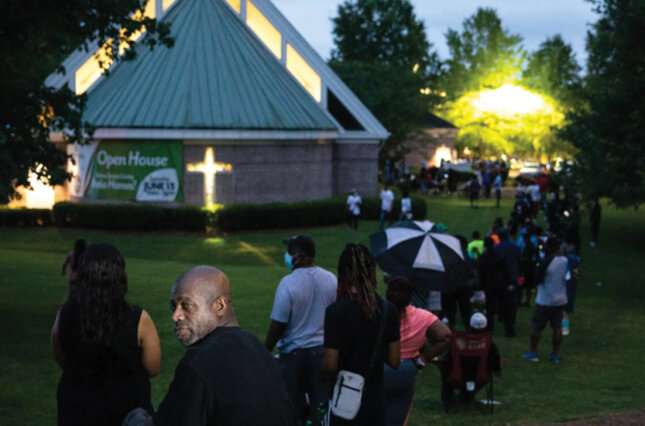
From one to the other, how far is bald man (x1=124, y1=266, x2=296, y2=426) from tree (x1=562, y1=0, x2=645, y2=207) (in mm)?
23482

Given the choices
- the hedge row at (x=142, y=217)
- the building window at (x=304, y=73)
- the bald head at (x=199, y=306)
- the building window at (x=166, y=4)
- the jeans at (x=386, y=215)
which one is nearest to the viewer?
the bald head at (x=199, y=306)

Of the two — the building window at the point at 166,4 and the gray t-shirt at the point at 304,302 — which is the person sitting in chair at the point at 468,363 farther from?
the building window at the point at 166,4

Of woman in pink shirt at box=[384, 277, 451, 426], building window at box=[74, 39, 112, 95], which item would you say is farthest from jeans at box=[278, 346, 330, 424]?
building window at box=[74, 39, 112, 95]

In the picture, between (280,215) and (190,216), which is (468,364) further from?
(280,215)

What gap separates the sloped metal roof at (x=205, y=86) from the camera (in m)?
34.4

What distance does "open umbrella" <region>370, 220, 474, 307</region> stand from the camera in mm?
13219

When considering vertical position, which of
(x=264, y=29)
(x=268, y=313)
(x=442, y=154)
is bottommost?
(x=268, y=313)

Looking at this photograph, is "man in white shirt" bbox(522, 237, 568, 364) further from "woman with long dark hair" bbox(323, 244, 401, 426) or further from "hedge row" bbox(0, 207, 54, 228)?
"hedge row" bbox(0, 207, 54, 228)

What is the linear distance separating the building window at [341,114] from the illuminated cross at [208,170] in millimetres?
7031

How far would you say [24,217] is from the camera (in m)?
34.1

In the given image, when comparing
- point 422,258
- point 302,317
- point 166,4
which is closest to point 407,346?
point 302,317

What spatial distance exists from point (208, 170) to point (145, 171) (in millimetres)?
2309

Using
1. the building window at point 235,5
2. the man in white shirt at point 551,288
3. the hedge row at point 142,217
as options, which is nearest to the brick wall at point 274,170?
the hedge row at point 142,217

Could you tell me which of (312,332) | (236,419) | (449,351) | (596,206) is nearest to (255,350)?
(236,419)
